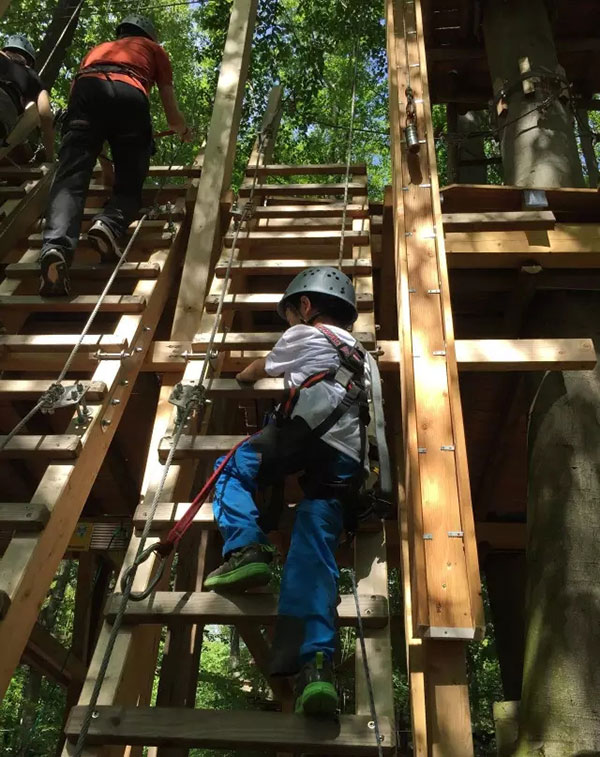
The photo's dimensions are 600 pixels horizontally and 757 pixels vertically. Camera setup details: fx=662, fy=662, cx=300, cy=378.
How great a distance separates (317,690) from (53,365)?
7.42 feet

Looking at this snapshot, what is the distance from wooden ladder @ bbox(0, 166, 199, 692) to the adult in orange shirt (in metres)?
0.25

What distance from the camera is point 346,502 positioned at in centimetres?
243

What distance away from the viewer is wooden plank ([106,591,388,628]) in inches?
82.4

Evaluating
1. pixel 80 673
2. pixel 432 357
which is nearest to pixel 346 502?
pixel 432 357

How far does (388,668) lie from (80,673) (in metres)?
5.14

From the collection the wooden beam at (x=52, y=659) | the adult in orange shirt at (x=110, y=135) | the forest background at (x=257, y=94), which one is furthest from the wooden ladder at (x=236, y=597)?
the forest background at (x=257, y=94)

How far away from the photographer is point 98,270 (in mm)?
3969

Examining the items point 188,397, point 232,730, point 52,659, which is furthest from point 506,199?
point 52,659

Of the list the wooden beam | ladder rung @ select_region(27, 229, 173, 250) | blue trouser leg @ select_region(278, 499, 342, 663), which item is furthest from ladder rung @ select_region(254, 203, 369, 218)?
the wooden beam

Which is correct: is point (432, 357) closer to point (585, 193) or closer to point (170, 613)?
point (170, 613)

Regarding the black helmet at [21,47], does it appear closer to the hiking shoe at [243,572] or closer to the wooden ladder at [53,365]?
the wooden ladder at [53,365]

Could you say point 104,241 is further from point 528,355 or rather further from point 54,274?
point 528,355

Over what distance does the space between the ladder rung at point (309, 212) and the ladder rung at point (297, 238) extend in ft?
1.31

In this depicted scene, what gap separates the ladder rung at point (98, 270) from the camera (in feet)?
12.8
